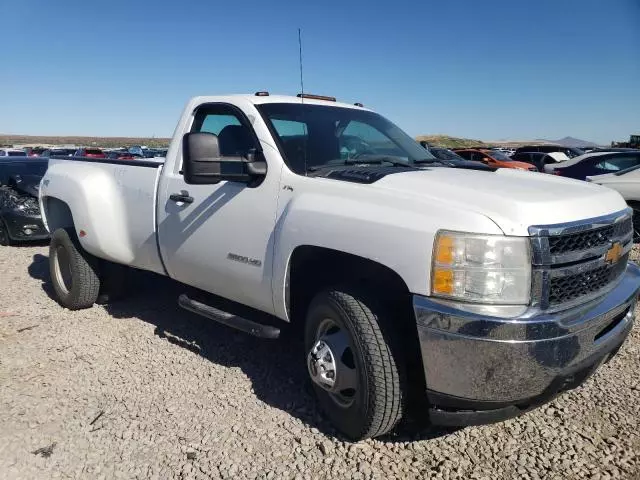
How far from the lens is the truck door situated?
3.22m

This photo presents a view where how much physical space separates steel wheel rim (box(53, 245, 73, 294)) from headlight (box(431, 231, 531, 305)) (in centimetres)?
435

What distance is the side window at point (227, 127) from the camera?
3635 millimetres

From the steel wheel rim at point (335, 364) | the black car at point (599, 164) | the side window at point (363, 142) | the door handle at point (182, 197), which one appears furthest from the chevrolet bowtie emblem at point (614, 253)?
the black car at point (599, 164)

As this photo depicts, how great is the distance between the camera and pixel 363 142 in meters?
3.75

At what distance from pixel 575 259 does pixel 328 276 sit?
1.37 m

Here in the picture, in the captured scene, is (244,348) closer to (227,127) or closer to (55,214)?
(227,127)

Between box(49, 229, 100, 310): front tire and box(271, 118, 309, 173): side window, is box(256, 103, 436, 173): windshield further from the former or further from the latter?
box(49, 229, 100, 310): front tire

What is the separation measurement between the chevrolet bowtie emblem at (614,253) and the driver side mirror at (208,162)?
200 cm

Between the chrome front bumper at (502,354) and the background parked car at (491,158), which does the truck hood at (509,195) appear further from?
the background parked car at (491,158)

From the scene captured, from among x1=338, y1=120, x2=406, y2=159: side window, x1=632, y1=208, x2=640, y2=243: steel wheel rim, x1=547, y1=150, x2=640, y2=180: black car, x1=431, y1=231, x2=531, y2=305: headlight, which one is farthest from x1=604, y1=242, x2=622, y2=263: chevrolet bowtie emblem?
x1=547, y1=150, x2=640, y2=180: black car

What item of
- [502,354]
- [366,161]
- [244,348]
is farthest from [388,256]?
[244,348]

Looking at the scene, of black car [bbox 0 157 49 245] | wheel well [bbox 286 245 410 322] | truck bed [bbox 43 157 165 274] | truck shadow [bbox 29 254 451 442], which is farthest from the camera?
black car [bbox 0 157 49 245]

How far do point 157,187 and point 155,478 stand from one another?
2.22 metres

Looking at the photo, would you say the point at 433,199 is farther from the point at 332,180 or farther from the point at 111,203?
the point at 111,203
